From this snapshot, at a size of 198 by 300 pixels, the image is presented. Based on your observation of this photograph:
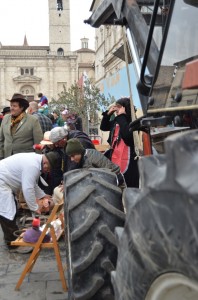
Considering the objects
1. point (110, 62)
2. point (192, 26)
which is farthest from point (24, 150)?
point (110, 62)

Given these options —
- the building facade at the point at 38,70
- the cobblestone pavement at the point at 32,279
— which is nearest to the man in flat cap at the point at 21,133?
the cobblestone pavement at the point at 32,279

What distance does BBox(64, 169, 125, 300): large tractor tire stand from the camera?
256cm

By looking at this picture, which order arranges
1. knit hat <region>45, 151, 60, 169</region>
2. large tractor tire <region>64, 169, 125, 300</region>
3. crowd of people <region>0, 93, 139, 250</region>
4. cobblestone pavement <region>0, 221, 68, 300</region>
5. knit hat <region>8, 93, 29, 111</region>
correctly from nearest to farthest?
large tractor tire <region>64, 169, 125, 300</region>, cobblestone pavement <region>0, 221, 68, 300</region>, crowd of people <region>0, 93, 139, 250</region>, knit hat <region>45, 151, 60, 169</region>, knit hat <region>8, 93, 29, 111</region>

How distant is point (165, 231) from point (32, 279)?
3.29m

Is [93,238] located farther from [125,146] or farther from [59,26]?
[59,26]

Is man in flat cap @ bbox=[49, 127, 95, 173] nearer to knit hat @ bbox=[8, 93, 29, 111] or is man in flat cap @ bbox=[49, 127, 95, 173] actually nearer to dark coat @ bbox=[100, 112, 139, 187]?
dark coat @ bbox=[100, 112, 139, 187]

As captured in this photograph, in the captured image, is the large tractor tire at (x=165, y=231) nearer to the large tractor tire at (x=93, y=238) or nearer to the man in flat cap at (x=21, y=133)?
the large tractor tire at (x=93, y=238)

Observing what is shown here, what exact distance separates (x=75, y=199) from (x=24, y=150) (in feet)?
12.6

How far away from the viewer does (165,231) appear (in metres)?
1.30

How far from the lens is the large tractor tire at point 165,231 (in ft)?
3.94

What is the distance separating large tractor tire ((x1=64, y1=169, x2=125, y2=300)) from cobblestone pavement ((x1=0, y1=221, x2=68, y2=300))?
137 cm

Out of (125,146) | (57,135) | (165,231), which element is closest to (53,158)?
(57,135)

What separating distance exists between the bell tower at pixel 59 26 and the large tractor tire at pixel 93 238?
86.3 meters

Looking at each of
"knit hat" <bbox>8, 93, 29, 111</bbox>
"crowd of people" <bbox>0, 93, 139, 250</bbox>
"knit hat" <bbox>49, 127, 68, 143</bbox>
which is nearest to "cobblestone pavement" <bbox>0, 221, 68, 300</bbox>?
"crowd of people" <bbox>0, 93, 139, 250</bbox>
